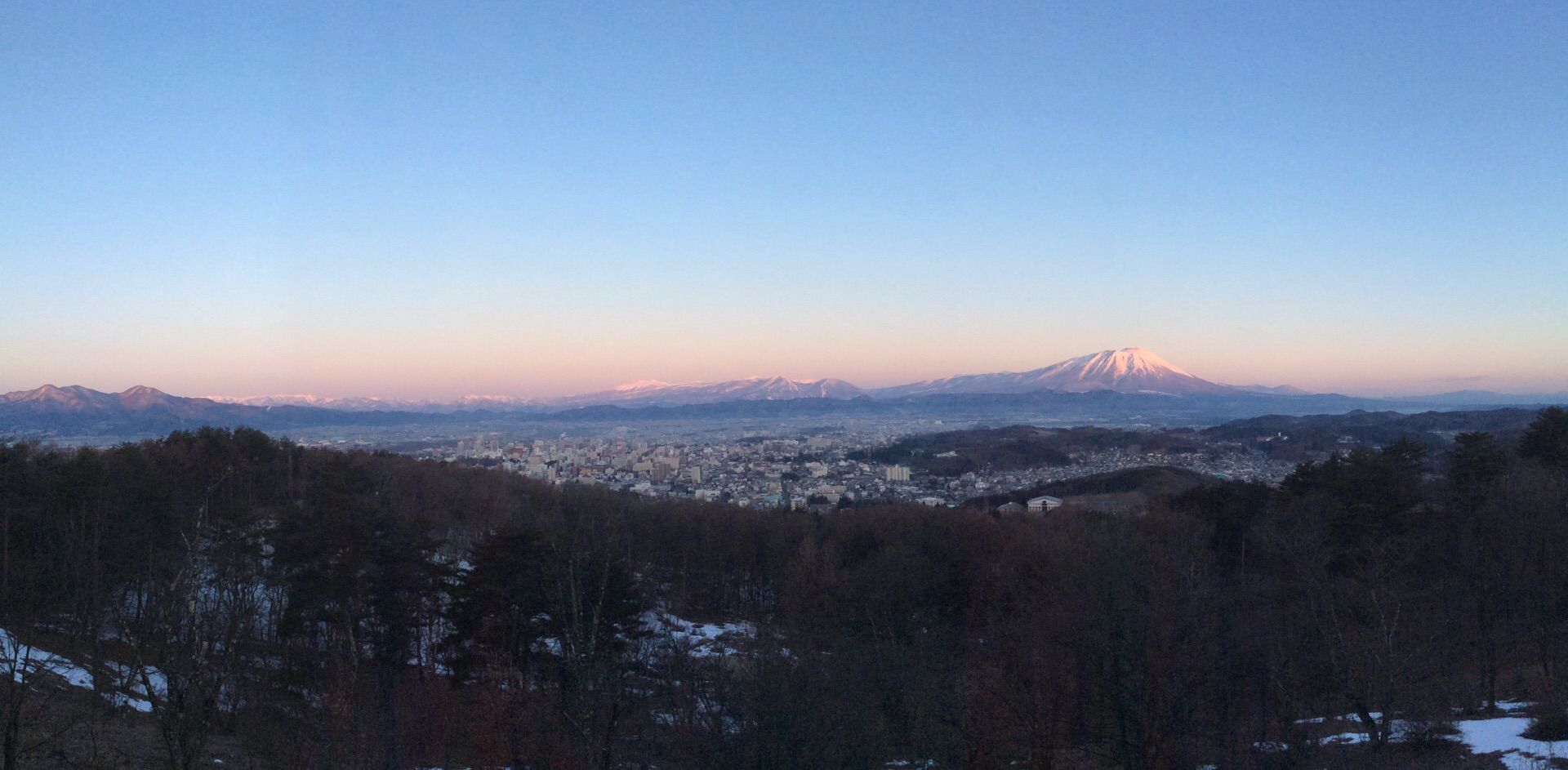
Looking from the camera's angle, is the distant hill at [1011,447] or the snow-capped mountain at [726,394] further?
the snow-capped mountain at [726,394]

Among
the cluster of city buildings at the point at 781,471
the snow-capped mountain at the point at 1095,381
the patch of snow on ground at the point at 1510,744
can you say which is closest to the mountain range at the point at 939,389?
the snow-capped mountain at the point at 1095,381

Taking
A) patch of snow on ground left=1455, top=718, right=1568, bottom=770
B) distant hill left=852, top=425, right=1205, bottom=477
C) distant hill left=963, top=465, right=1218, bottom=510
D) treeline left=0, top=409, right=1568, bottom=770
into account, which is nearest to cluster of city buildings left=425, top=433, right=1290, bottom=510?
distant hill left=852, top=425, right=1205, bottom=477

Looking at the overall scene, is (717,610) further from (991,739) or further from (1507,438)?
(1507,438)

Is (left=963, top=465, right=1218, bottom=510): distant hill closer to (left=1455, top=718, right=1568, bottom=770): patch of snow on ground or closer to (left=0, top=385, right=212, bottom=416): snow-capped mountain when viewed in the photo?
(left=1455, top=718, right=1568, bottom=770): patch of snow on ground

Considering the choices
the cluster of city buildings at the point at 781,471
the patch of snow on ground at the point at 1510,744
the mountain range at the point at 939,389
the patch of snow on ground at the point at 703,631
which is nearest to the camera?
the patch of snow on ground at the point at 1510,744

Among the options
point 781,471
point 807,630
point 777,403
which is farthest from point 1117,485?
point 777,403

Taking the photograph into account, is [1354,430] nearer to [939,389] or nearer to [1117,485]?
[1117,485]

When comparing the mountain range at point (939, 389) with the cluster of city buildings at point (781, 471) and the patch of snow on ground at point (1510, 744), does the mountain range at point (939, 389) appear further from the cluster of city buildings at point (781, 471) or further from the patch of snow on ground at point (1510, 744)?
the patch of snow on ground at point (1510, 744)

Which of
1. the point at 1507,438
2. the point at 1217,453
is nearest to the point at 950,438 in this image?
the point at 1217,453
